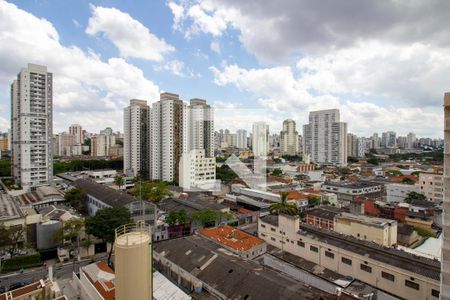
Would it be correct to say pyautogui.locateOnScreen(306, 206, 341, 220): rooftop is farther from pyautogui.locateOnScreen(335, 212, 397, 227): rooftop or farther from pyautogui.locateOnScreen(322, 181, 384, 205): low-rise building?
pyautogui.locateOnScreen(322, 181, 384, 205): low-rise building

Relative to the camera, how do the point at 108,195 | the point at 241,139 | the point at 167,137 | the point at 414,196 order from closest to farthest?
the point at 108,195, the point at 414,196, the point at 167,137, the point at 241,139

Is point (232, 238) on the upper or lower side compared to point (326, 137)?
lower

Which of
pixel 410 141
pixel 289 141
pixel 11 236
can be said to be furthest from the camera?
pixel 410 141

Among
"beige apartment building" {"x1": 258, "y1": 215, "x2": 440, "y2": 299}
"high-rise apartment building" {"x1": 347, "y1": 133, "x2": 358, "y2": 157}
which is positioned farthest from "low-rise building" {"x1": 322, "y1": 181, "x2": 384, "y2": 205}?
"high-rise apartment building" {"x1": 347, "y1": 133, "x2": 358, "y2": 157}

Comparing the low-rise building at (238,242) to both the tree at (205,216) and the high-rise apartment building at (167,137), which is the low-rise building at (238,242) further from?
the high-rise apartment building at (167,137)

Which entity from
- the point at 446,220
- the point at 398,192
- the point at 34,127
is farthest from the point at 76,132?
the point at 446,220

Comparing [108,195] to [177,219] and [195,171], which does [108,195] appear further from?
→ [195,171]

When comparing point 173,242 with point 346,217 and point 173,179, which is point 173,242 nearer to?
point 346,217
